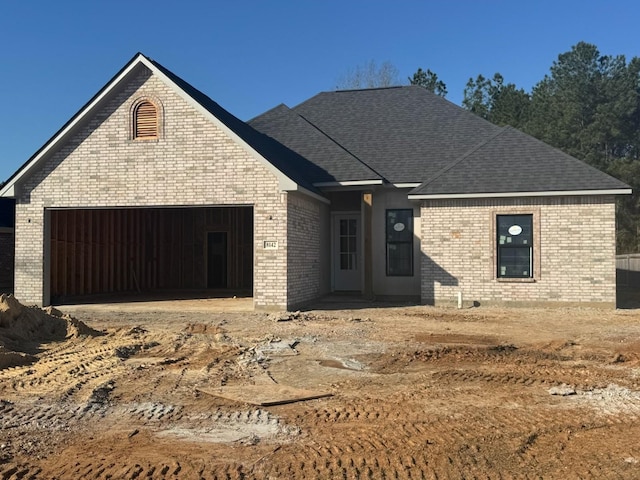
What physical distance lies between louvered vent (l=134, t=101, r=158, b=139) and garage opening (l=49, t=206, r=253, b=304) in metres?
5.98

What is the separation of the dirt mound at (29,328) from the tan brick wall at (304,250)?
5.65 meters

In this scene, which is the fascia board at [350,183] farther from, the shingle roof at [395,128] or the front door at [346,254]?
the front door at [346,254]

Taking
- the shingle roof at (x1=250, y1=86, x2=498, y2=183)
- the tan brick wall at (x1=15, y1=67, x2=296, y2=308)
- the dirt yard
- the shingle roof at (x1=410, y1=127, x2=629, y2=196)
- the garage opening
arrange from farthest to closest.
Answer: the garage opening < the shingle roof at (x1=250, y1=86, x2=498, y2=183) < the shingle roof at (x1=410, y1=127, x2=629, y2=196) < the tan brick wall at (x1=15, y1=67, x2=296, y2=308) < the dirt yard

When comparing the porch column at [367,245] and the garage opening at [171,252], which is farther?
the garage opening at [171,252]

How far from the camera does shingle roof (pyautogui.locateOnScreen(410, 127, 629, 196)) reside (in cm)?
1560

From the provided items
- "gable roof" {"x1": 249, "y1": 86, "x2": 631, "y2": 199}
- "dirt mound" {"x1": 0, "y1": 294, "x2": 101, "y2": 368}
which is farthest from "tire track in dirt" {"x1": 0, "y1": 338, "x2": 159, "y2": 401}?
"gable roof" {"x1": 249, "y1": 86, "x2": 631, "y2": 199}

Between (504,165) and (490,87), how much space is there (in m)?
36.3

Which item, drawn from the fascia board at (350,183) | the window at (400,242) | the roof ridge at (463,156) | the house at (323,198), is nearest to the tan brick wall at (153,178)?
the house at (323,198)

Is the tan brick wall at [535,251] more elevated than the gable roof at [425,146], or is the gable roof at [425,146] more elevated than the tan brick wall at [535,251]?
the gable roof at [425,146]

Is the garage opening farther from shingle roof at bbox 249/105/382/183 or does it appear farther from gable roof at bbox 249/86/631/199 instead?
gable roof at bbox 249/86/631/199

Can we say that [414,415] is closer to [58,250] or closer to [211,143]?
[211,143]

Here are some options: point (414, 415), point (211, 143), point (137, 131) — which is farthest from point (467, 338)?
point (137, 131)

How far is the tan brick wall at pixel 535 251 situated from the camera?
1542cm

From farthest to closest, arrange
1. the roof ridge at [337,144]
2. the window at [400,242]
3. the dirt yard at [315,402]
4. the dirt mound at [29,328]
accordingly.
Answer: the roof ridge at [337,144] → the window at [400,242] → the dirt mound at [29,328] → the dirt yard at [315,402]
